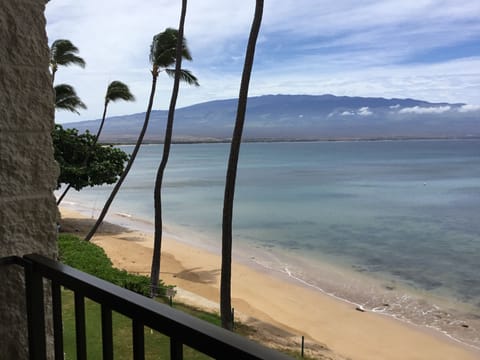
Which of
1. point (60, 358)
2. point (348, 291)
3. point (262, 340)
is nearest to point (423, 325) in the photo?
point (348, 291)

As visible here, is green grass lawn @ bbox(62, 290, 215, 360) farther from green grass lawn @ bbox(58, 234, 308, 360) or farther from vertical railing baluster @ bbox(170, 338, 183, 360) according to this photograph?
vertical railing baluster @ bbox(170, 338, 183, 360)

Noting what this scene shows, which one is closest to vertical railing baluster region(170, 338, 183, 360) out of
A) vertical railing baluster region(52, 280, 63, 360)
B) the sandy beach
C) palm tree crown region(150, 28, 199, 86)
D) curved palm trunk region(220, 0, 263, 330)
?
vertical railing baluster region(52, 280, 63, 360)

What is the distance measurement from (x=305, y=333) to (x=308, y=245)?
13.2 m

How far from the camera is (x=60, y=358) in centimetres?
183

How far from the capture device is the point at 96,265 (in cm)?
1071

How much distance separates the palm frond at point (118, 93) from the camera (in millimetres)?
19609

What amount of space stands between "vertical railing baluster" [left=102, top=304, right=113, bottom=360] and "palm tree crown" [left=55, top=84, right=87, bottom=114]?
65.1ft

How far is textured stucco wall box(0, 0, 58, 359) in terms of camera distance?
6.19 feet

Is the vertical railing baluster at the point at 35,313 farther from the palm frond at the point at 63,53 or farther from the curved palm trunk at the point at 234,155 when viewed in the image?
the palm frond at the point at 63,53

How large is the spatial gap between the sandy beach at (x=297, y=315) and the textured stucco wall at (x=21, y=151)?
9628mm

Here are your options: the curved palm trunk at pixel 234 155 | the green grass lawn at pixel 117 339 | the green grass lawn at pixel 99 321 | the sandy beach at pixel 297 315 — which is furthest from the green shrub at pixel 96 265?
the green grass lawn at pixel 117 339

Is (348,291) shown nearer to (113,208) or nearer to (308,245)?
(308,245)

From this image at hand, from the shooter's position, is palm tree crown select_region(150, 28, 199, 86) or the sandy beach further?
palm tree crown select_region(150, 28, 199, 86)

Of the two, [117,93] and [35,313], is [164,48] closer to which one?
[117,93]
